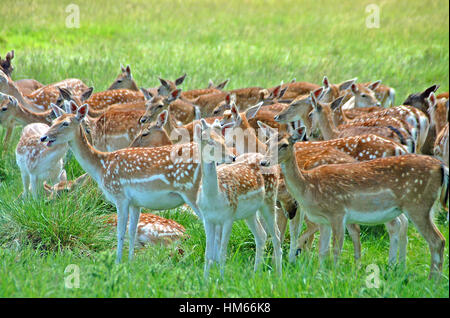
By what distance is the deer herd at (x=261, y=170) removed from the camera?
5672 millimetres

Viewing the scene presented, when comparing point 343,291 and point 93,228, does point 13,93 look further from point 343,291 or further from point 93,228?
point 343,291

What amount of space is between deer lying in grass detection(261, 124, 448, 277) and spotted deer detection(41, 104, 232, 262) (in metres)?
1.01

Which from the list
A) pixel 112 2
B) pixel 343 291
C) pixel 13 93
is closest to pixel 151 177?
pixel 343 291

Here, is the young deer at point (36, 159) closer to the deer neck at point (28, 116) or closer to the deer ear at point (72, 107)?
the deer ear at point (72, 107)

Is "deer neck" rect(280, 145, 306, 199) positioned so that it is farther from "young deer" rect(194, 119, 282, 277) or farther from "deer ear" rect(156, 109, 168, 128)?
"deer ear" rect(156, 109, 168, 128)

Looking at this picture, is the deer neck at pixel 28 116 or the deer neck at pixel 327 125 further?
the deer neck at pixel 28 116

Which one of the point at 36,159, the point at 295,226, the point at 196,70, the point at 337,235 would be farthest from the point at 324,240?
the point at 196,70

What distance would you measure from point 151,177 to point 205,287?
1.81 meters

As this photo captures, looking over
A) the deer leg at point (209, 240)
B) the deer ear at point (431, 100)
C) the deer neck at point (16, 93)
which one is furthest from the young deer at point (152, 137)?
the deer ear at point (431, 100)

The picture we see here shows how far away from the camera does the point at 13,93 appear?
10.1 metres

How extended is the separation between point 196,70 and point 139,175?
26.2ft

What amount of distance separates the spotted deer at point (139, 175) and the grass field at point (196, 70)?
38cm

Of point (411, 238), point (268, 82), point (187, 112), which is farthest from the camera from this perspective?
point (268, 82)

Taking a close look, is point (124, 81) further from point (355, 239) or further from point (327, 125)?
point (355, 239)
